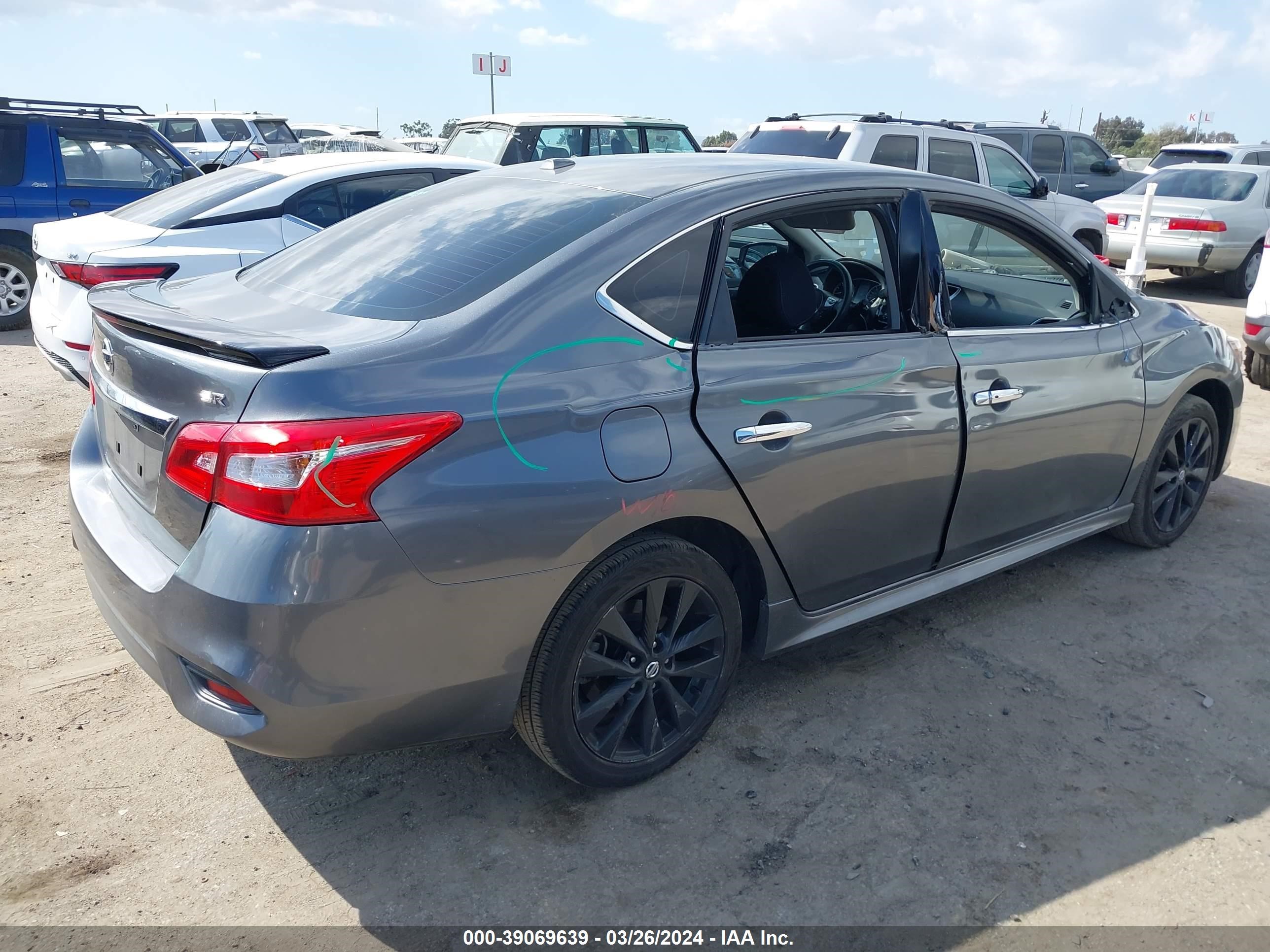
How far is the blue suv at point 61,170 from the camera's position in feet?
29.4

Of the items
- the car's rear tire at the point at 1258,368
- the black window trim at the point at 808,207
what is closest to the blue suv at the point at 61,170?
the black window trim at the point at 808,207

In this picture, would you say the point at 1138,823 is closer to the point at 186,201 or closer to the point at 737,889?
the point at 737,889

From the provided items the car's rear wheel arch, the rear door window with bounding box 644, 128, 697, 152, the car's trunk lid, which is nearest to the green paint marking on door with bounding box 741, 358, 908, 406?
the car's trunk lid

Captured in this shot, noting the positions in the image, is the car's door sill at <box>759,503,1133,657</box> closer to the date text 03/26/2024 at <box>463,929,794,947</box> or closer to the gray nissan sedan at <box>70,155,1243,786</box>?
the gray nissan sedan at <box>70,155,1243,786</box>

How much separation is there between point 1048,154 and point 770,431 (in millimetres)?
12735

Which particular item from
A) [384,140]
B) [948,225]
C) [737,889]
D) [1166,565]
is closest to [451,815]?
[737,889]

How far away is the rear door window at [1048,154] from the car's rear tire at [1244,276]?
2616 mm

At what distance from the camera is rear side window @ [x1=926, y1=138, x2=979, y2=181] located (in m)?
10.2

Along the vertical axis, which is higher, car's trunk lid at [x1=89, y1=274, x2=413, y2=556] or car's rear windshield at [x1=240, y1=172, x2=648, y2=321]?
car's rear windshield at [x1=240, y1=172, x2=648, y2=321]

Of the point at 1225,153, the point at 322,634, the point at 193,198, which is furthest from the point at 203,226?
the point at 1225,153

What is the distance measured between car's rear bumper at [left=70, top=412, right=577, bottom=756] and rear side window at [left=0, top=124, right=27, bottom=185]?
25.8ft

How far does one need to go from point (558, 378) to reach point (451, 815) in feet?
4.15

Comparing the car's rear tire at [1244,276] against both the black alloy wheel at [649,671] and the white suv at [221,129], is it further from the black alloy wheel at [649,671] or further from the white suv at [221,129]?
the white suv at [221,129]

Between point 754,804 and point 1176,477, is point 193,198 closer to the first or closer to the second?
point 754,804
